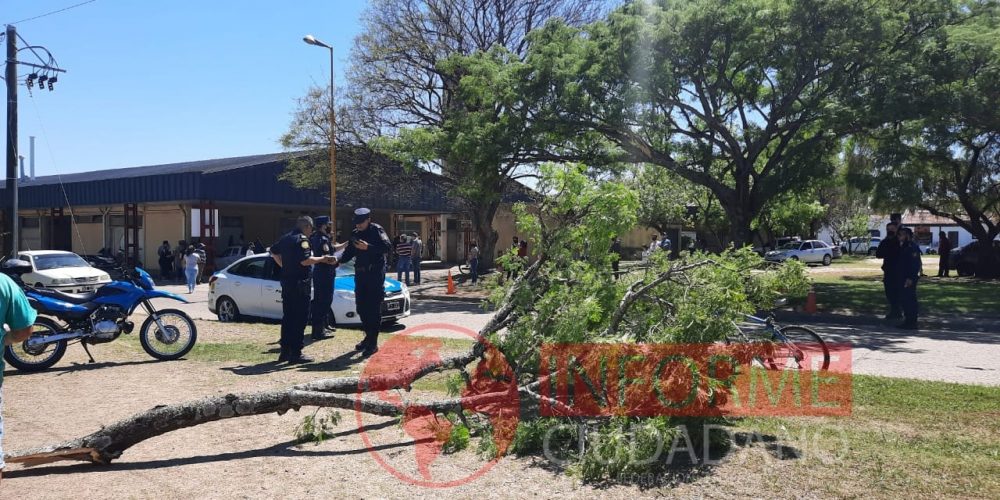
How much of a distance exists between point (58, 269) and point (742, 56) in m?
18.8

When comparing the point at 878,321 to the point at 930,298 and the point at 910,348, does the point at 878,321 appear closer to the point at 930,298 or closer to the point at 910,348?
the point at 910,348

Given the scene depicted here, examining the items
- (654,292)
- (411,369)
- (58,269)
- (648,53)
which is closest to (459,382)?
(411,369)

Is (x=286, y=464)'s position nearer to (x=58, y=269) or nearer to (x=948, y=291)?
(x=58, y=269)

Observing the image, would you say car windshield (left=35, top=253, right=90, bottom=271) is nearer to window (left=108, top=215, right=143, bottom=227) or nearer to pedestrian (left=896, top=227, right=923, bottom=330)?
window (left=108, top=215, right=143, bottom=227)

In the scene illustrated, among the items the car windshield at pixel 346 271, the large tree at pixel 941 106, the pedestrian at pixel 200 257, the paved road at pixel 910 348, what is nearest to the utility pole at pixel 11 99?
the paved road at pixel 910 348

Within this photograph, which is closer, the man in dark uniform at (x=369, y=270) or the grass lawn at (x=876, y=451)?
the grass lawn at (x=876, y=451)

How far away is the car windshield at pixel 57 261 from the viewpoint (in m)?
20.3

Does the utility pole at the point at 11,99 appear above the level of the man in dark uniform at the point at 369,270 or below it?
above

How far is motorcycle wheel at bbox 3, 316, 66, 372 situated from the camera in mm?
8641

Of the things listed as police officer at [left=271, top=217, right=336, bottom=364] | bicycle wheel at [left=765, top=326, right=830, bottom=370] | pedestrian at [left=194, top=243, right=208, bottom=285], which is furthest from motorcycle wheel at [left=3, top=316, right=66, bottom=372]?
pedestrian at [left=194, top=243, right=208, bottom=285]

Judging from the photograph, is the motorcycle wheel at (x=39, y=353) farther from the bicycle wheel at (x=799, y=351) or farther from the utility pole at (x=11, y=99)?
the utility pole at (x=11, y=99)

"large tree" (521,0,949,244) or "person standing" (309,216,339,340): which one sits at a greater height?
"large tree" (521,0,949,244)

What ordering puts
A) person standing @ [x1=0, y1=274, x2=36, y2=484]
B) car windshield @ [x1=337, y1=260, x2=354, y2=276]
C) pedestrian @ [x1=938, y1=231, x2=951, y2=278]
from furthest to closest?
1. pedestrian @ [x1=938, y1=231, x2=951, y2=278]
2. car windshield @ [x1=337, y1=260, x2=354, y2=276]
3. person standing @ [x1=0, y1=274, x2=36, y2=484]

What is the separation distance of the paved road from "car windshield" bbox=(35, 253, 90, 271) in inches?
234
